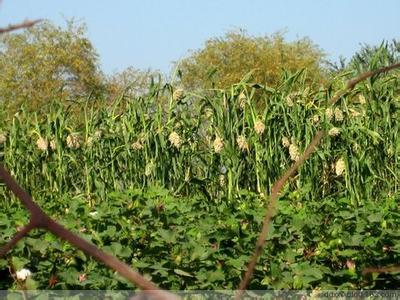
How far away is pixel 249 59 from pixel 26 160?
106ft

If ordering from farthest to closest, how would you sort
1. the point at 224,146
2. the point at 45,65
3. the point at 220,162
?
the point at 45,65
the point at 220,162
the point at 224,146

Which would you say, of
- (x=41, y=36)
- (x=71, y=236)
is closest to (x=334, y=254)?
(x=71, y=236)

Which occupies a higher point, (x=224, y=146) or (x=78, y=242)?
(x=224, y=146)

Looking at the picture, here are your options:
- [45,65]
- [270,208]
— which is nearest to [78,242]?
[270,208]

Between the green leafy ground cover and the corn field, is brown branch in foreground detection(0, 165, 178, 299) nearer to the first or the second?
the green leafy ground cover

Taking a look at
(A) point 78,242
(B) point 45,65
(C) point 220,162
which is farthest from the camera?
(B) point 45,65

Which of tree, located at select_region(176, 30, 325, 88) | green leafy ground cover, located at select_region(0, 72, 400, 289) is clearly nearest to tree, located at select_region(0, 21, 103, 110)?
tree, located at select_region(176, 30, 325, 88)

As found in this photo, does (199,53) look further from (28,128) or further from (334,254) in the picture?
(334,254)

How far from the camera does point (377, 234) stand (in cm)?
454

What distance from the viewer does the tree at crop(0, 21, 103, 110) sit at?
36.5 metres

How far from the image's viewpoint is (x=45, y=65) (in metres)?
37.0

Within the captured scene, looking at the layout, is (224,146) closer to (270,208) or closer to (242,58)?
(270,208)

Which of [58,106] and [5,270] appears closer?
Answer: [5,270]

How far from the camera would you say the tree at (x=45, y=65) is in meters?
36.5
